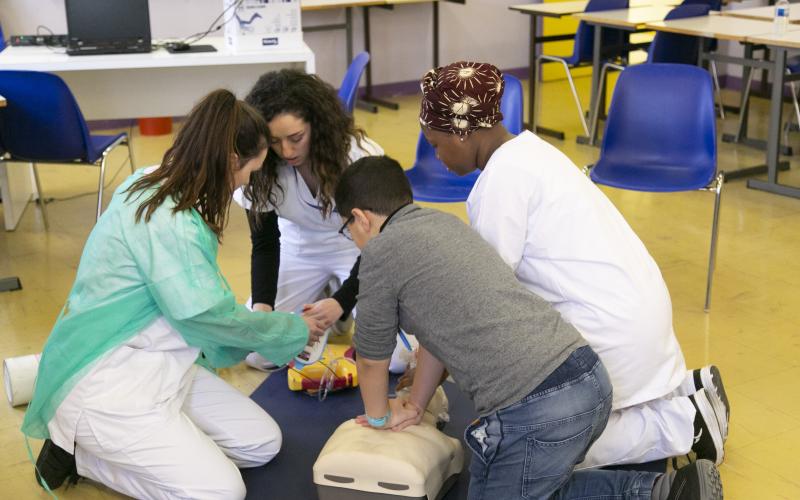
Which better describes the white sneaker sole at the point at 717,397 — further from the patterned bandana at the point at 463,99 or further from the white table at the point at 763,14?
the white table at the point at 763,14

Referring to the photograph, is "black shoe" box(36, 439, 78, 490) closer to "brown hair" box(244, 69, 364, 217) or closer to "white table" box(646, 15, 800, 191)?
"brown hair" box(244, 69, 364, 217)

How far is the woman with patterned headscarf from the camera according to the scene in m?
1.94

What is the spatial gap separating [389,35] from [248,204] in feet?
14.1

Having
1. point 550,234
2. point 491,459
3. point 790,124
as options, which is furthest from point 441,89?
point 790,124

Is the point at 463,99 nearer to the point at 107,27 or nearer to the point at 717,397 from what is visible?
the point at 717,397

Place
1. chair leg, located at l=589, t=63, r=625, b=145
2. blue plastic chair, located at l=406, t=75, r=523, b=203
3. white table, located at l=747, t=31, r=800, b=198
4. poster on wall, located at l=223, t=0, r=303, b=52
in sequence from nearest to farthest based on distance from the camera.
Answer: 1. blue plastic chair, located at l=406, t=75, r=523, b=203
2. poster on wall, located at l=223, t=0, r=303, b=52
3. white table, located at l=747, t=31, r=800, b=198
4. chair leg, located at l=589, t=63, r=625, b=145

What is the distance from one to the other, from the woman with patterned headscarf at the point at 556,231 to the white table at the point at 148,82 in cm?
215

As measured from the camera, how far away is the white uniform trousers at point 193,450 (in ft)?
6.97

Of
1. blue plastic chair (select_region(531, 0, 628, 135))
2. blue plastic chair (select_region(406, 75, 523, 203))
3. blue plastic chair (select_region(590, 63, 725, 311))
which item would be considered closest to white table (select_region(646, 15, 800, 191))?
blue plastic chair (select_region(531, 0, 628, 135))

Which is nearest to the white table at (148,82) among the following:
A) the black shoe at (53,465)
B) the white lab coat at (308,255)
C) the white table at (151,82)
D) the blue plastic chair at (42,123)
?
the white table at (151,82)

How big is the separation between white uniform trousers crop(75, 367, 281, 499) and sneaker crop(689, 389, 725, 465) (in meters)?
0.99

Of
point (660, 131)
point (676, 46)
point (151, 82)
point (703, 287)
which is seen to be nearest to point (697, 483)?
point (703, 287)

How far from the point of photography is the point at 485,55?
723 cm

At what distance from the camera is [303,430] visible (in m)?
2.54
